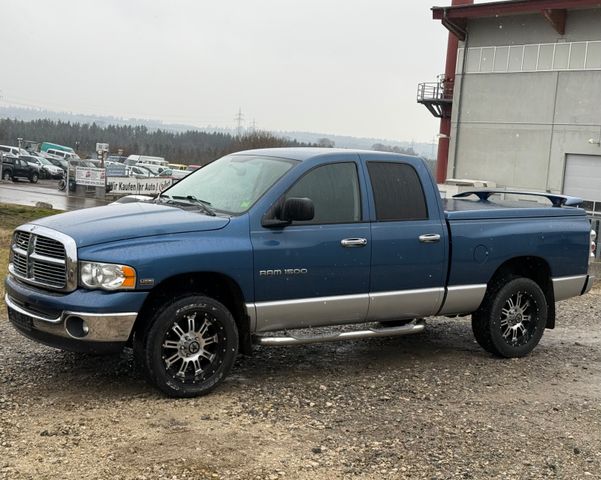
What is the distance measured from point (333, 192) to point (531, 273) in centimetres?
272

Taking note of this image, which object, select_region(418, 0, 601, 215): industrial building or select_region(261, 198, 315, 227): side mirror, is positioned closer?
select_region(261, 198, 315, 227): side mirror

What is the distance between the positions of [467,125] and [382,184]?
42.2 m

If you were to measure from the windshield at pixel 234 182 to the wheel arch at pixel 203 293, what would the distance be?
2.00 ft

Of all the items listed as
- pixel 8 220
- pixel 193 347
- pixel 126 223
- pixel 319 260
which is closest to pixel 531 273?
pixel 319 260

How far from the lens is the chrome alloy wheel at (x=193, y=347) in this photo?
589 cm

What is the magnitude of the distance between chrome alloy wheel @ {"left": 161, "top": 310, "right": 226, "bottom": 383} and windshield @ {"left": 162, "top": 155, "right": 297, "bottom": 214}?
0.99 m

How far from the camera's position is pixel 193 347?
5984mm

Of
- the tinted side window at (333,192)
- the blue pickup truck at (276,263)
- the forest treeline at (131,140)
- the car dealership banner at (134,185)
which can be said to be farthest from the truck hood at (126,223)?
the forest treeline at (131,140)

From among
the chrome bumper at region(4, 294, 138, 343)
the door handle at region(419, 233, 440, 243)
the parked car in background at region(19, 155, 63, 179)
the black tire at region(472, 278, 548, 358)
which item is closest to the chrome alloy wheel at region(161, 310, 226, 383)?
the chrome bumper at region(4, 294, 138, 343)

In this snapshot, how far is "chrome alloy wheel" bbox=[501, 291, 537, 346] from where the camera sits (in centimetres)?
790

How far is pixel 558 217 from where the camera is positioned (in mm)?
8102

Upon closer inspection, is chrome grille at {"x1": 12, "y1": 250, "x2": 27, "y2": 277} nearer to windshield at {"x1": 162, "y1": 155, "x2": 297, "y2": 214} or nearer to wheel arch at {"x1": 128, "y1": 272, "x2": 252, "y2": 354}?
wheel arch at {"x1": 128, "y1": 272, "x2": 252, "y2": 354}

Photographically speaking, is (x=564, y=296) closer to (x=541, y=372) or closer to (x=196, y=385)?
(x=541, y=372)

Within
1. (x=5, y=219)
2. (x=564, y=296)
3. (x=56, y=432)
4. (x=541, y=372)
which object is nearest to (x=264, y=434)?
(x=56, y=432)
